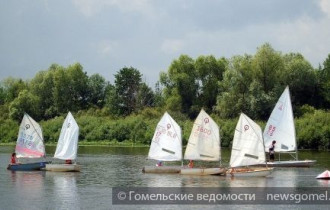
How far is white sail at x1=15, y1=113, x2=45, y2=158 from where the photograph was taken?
71375 millimetres

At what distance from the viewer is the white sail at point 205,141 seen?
65625 millimetres

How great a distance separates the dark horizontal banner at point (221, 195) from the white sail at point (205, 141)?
38.9ft

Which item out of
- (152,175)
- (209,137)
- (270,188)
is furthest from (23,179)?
(270,188)

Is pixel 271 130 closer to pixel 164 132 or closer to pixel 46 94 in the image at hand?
pixel 164 132

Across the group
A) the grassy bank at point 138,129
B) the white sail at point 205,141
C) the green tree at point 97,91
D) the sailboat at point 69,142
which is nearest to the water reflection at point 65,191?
the sailboat at point 69,142

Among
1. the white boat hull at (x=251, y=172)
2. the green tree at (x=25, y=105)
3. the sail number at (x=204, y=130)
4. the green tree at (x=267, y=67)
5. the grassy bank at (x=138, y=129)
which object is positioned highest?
the green tree at (x=267, y=67)

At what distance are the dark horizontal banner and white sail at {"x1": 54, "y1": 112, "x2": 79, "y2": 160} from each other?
657 inches

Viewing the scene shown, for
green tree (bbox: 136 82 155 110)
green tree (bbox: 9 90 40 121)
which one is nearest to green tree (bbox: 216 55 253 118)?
green tree (bbox: 136 82 155 110)

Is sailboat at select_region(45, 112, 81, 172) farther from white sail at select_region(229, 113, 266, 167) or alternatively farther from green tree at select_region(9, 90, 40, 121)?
green tree at select_region(9, 90, 40, 121)

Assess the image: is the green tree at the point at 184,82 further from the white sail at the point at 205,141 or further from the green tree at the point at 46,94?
the white sail at the point at 205,141

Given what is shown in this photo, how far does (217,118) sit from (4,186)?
228 ft

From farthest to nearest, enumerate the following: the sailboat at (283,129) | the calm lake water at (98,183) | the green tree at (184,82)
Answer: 1. the green tree at (184,82)
2. the sailboat at (283,129)
3. the calm lake water at (98,183)

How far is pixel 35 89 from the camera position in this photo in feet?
530

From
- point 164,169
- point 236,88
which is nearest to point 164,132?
point 164,169
